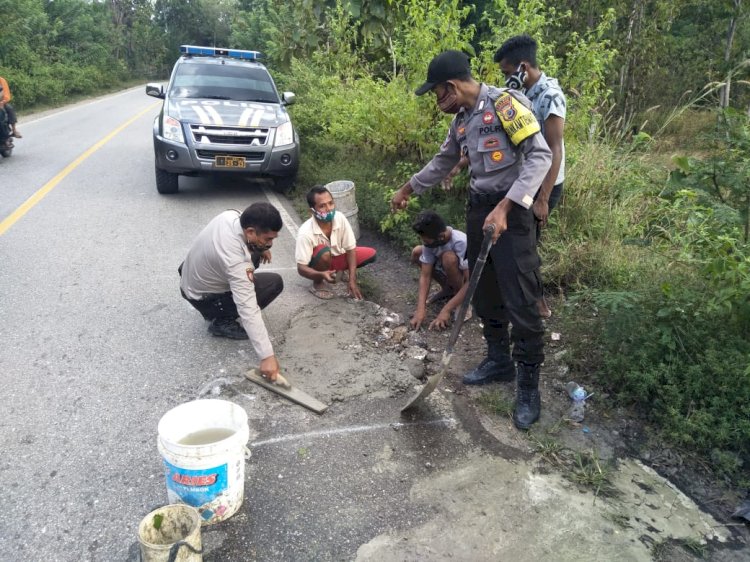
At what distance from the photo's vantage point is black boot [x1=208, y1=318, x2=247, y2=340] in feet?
13.9

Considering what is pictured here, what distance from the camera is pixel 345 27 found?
1035 centimetres

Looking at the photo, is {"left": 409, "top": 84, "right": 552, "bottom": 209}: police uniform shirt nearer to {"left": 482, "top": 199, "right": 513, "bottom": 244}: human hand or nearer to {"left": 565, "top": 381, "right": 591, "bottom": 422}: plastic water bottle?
{"left": 482, "top": 199, "right": 513, "bottom": 244}: human hand

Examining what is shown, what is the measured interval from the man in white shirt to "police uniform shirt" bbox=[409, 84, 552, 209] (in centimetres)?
167

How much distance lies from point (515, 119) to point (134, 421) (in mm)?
2736

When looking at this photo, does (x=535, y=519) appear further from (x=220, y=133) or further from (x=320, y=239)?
(x=220, y=133)

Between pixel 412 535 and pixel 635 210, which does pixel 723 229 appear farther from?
pixel 412 535

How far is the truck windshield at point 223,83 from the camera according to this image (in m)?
8.27

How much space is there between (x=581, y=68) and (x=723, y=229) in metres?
2.82

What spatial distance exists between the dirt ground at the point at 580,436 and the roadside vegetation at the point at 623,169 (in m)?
0.11

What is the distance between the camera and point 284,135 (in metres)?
7.82

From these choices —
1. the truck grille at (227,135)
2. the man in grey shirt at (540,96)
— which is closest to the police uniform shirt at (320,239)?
the man in grey shirt at (540,96)

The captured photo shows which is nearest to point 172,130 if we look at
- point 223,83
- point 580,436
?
point 223,83

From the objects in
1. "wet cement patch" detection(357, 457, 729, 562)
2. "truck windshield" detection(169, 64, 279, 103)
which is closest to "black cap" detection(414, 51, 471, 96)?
"wet cement patch" detection(357, 457, 729, 562)

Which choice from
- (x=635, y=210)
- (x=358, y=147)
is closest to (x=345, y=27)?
(x=358, y=147)
